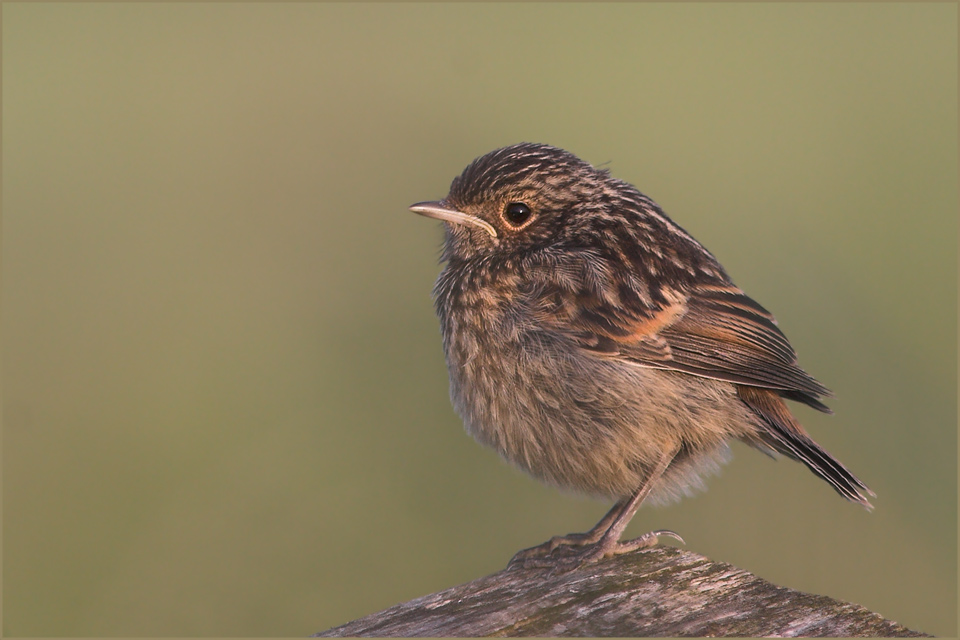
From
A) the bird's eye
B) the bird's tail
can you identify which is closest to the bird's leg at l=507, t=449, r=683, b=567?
the bird's tail

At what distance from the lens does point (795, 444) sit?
17.3 feet

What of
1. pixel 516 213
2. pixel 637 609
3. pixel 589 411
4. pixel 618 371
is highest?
pixel 516 213

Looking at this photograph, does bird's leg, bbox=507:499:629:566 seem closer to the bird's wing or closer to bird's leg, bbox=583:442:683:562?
bird's leg, bbox=583:442:683:562

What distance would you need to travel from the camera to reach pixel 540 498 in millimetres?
7703

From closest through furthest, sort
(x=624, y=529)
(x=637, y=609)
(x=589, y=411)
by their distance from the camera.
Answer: (x=637, y=609), (x=589, y=411), (x=624, y=529)

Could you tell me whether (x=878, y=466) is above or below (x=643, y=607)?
above

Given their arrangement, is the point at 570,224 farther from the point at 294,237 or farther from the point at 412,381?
the point at 294,237

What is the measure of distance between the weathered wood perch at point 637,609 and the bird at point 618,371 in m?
0.99

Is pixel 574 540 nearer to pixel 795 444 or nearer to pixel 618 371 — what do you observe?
pixel 618 371

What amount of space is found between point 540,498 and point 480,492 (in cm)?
49

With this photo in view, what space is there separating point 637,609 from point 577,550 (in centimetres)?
158

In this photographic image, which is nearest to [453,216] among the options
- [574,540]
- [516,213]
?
[516,213]

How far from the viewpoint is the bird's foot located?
477 centimetres

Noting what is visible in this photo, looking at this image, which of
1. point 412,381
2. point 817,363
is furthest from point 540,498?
point 817,363
